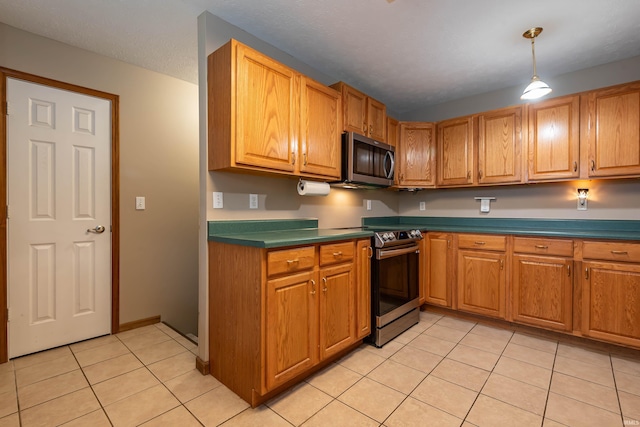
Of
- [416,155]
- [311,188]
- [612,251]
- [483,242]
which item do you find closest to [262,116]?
[311,188]

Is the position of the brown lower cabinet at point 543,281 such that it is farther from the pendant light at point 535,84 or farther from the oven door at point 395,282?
the pendant light at point 535,84

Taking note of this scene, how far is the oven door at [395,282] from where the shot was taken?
2.39m

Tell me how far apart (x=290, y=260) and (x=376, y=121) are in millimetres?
1885

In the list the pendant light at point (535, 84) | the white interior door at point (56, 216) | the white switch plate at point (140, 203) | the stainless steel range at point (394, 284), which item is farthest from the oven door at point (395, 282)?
the white interior door at point (56, 216)

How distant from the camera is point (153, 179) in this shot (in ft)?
9.20

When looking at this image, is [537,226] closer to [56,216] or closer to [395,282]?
[395,282]

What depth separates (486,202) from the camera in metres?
3.33

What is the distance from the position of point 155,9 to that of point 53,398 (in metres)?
2.51

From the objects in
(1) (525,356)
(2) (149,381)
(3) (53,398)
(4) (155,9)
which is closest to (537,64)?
(1) (525,356)

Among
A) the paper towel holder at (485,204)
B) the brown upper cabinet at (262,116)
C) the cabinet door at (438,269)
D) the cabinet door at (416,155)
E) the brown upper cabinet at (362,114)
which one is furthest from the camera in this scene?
the cabinet door at (416,155)

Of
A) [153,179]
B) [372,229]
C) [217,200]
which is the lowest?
[372,229]

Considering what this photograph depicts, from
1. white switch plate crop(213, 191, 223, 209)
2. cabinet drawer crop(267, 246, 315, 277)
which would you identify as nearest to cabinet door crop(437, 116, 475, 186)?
cabinet drawer crop(267, 246, 315, 277)

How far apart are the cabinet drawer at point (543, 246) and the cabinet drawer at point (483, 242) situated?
0.10 m

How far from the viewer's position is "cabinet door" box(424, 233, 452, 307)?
3.04 m
